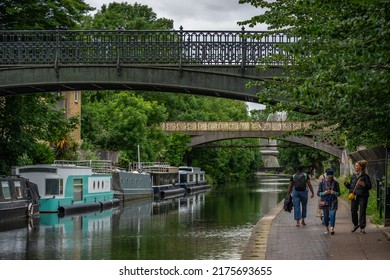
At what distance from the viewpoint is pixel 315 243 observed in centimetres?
1791

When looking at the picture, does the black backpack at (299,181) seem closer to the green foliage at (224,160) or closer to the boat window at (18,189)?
the boat window at (18,189)

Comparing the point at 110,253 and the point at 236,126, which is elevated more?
the point at 236,126

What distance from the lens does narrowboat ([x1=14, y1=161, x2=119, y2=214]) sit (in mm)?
34844

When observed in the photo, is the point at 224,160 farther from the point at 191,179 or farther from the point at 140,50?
the point at 140,50

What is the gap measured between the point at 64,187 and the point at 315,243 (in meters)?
19.7

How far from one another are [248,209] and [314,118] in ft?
67.4

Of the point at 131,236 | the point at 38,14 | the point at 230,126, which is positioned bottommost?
the point at 131,236

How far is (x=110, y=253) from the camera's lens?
65.4 ft

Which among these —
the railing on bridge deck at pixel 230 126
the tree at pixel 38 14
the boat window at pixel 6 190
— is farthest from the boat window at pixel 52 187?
the railing on bridge deck at pixel 230 126

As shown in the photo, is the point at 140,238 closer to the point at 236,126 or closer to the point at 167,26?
the point at 236,126

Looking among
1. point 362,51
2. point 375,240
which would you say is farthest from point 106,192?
point 362,51

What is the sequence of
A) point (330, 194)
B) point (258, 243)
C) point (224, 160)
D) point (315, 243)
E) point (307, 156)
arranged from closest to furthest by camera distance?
point (315, 243) → point (258, 243) → point (330, 194) → point (307, 156) → point (224, 160)

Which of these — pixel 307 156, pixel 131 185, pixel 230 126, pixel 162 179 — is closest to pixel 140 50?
pixel 131 185

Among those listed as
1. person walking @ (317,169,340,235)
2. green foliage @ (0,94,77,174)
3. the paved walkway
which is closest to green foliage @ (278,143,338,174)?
green foliage @ (0,94,77,174)
